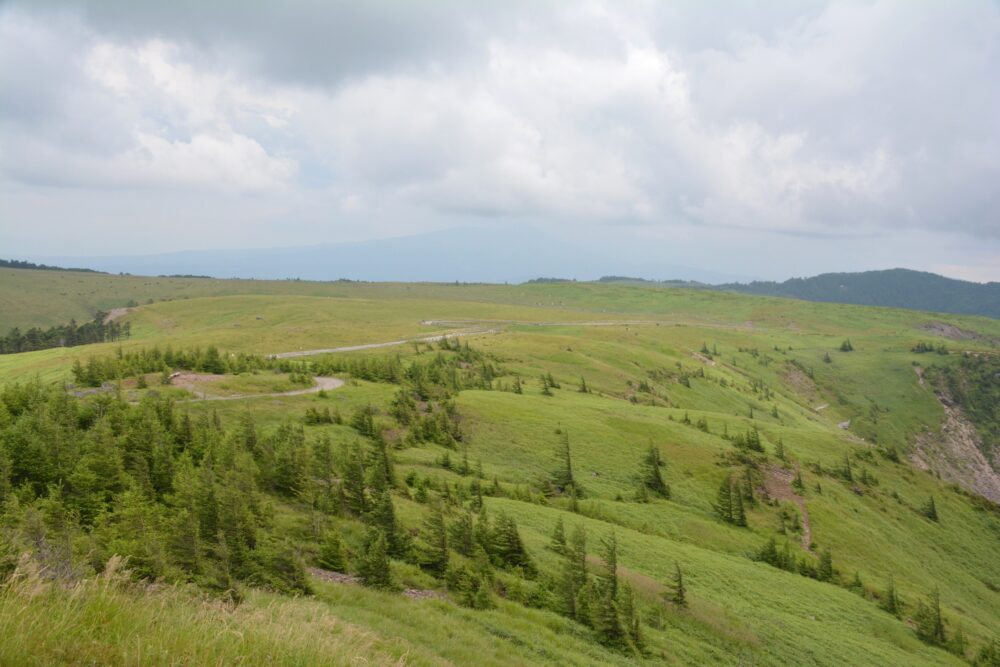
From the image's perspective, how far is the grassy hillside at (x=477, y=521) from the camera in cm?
988

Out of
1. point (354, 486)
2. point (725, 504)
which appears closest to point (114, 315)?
point (354, 486)

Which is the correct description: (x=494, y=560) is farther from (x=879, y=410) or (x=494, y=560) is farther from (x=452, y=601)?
(x=879, y=410)

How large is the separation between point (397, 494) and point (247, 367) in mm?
33785

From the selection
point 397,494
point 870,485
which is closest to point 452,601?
point 397,494

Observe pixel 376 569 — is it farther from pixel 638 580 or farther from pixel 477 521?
pixel 638 580

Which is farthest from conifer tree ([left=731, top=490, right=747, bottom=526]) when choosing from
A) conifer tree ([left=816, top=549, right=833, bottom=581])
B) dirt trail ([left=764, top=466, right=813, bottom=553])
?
conifer tree ([left=816, top=549, right=833, bottom=581])

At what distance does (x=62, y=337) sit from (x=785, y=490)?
162 metres

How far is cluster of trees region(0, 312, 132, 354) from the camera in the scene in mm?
119438

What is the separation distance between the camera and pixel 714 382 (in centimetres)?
10725

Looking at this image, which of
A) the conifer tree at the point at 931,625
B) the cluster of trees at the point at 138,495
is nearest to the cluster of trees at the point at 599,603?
the cluster of trees at the point at 138,495

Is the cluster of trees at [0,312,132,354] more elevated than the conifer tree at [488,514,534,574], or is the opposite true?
the conifer tree at [488,514,534,574]

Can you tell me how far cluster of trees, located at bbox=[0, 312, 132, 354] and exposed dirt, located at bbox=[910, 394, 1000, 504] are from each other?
→ 653ft

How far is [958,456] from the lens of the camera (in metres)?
126

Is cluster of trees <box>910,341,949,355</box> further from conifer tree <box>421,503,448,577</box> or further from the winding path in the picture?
conifer tree <box>421,503,448,577</box>
